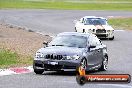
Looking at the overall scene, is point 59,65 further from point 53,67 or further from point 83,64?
point 83,64

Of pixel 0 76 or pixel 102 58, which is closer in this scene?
pixel 0 76

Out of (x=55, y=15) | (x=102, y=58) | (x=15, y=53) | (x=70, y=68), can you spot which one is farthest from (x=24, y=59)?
(x=55, y=15)

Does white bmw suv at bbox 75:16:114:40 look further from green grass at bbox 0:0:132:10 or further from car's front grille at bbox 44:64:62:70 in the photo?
green grass at bbox 0:0:132:10

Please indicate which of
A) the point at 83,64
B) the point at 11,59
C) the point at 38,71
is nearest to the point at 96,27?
the point at 11,59

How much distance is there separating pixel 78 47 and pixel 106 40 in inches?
738

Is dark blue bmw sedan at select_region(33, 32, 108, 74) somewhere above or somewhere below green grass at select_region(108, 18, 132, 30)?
above

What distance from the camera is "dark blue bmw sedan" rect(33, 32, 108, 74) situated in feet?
63.5

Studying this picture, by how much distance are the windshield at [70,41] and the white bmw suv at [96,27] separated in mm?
17765

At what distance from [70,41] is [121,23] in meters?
35.4

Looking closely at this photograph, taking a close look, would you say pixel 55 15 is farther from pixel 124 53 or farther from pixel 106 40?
pixel 124 53

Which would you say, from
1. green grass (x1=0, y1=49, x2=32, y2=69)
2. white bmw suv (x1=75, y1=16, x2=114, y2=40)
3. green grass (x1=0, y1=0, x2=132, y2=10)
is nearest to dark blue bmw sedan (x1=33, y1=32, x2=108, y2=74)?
green grass (x1=0, y1=49, x2=32, y2=69)

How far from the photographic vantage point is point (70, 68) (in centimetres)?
1942

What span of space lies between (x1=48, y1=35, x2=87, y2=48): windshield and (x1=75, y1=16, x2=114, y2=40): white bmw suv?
17.8m

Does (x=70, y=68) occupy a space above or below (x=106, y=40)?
above
